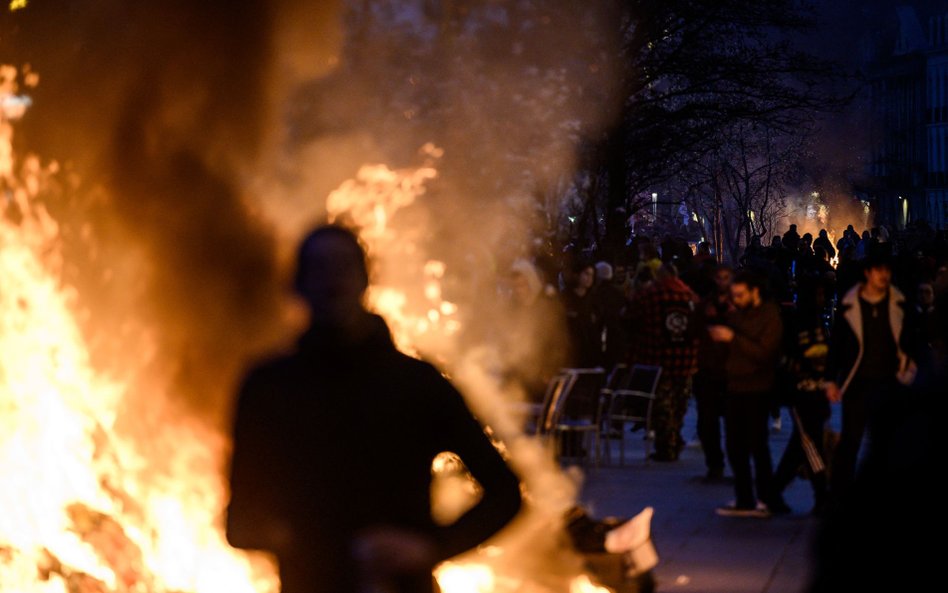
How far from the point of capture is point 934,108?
11525 centimetres

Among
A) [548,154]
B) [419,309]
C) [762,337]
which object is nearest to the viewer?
[419,309]

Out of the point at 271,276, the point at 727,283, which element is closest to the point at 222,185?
the point at 271,276

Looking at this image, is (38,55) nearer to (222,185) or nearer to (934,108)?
(222,185)

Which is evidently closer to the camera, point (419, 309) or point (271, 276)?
point (271, 276)

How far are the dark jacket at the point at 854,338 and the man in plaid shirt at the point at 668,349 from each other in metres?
3.72

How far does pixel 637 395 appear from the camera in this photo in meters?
16.1

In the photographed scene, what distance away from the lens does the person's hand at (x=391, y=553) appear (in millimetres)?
3801

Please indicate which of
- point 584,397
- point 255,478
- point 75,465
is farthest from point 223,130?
point 584,397

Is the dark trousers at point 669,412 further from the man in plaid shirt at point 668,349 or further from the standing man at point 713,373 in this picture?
the standing man at point 713,373

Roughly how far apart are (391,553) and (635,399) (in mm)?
12615

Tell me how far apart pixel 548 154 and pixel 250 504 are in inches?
227

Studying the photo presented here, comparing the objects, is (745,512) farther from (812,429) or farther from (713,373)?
(713,373)

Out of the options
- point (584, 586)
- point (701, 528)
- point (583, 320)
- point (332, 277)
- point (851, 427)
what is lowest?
point (701, 528)

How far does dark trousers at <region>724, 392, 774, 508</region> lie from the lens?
12.9m
